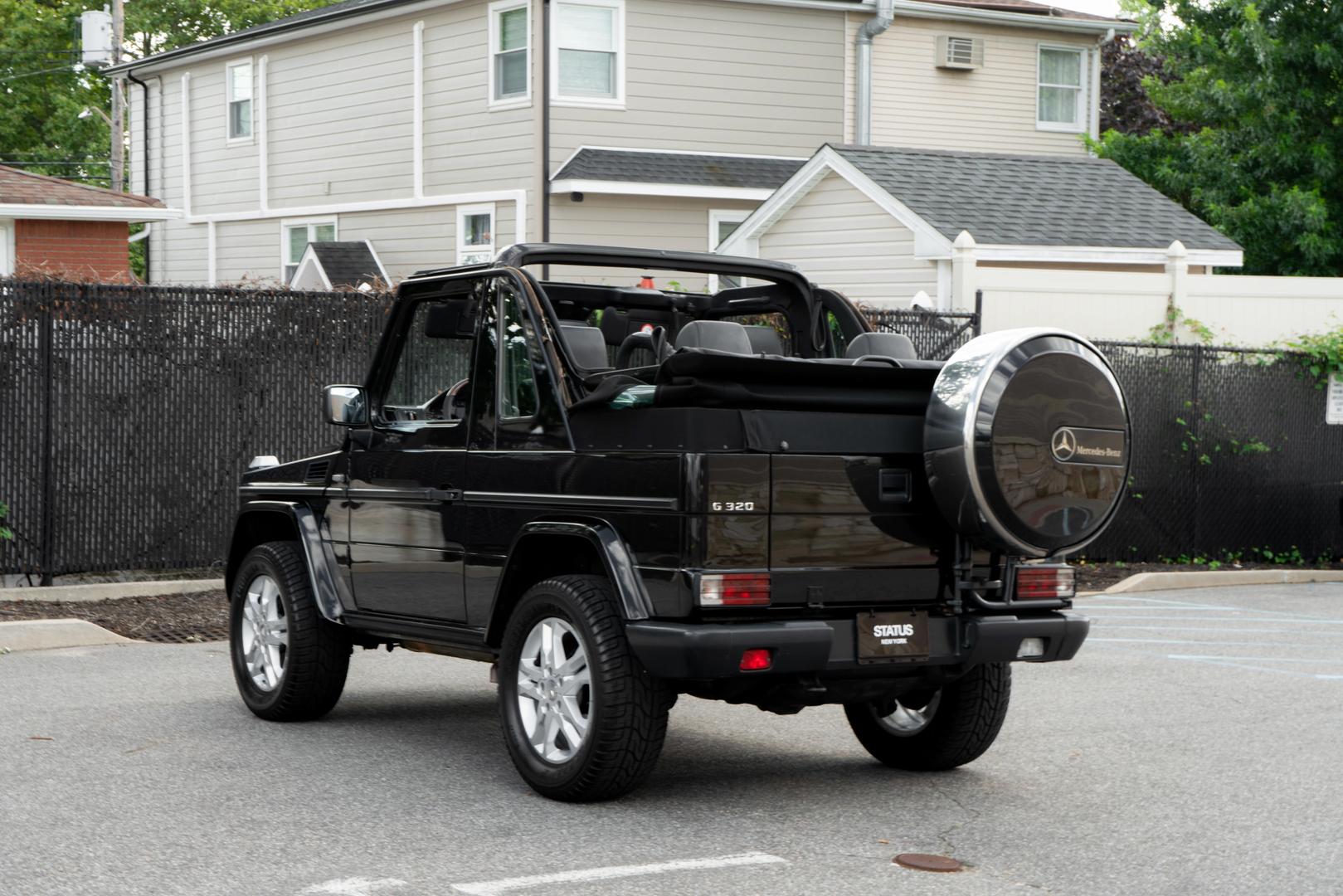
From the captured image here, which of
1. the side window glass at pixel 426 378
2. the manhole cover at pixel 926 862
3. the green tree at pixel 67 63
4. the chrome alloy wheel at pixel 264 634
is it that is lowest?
the manhole cover at pixel 926 862

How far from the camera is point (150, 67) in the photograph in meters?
33.5

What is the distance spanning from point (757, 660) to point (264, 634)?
329cm

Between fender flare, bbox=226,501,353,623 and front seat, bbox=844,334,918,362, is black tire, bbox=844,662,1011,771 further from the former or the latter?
fender flare, bbox=226,501,353,623

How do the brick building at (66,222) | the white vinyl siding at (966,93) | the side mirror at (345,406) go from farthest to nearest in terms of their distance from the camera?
the white vinyl siding at (966,93) < the brick building at (66,222) < the side mirror at (345,406)

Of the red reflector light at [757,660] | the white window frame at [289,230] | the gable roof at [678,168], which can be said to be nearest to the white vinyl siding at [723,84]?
the gable roof at [678,168]

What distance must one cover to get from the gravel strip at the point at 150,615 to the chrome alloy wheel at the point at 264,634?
307 cm

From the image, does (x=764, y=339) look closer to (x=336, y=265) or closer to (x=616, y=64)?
(x=616, y=64)

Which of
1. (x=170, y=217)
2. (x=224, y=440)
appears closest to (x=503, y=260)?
(x=224, y=440)

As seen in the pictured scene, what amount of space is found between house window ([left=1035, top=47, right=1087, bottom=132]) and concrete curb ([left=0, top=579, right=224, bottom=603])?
65.8ft

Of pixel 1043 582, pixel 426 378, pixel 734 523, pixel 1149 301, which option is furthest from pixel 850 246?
pixel 734 523

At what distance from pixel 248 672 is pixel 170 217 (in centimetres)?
2038

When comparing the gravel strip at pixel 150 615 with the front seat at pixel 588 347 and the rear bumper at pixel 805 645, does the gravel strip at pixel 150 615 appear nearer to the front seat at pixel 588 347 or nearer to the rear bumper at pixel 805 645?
the front seat at pixel 588 347

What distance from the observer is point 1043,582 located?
281 inches

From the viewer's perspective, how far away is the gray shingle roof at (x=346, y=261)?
88.8 ft
